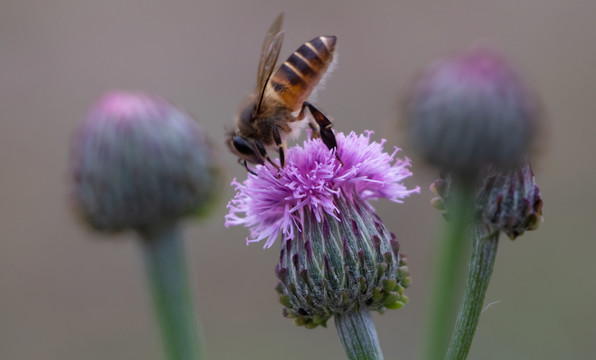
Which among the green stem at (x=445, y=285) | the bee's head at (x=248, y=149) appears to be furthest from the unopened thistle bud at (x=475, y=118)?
the bee's head at (x=248, y=149)

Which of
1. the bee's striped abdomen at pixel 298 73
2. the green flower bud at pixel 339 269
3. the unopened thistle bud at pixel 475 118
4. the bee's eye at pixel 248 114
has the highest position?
the bee's striped abdomen at pixel 298 73

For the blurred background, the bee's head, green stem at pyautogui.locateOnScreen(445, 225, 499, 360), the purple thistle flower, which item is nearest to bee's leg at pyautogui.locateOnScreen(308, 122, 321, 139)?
the purple thistle flower

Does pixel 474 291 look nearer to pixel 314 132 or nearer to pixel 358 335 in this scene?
pixel 358 335

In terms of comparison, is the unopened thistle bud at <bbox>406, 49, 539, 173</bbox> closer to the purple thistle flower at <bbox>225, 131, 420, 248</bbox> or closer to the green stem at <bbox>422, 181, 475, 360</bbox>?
the green stem at <bbox>422, 181, 475, 360</bbox>

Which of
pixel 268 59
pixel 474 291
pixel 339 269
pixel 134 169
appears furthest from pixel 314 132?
pixel 474 291

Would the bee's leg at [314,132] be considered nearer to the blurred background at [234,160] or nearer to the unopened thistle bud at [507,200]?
the blurred background at [234,160]

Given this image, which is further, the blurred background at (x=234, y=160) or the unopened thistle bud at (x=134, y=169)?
the blurred background at (x=234, y=160)

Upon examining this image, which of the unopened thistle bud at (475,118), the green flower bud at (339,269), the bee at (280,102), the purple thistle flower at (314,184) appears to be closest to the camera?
the unopened thistle bud at (475,118)

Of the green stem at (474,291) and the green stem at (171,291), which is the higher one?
the green stem at (171,291)

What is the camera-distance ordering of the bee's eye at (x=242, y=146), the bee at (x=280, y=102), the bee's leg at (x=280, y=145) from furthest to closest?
the bee's eye at (x=242, y=146) < the bee at (x=280, y=102) < the bee's leg at (x=280, y=145)
